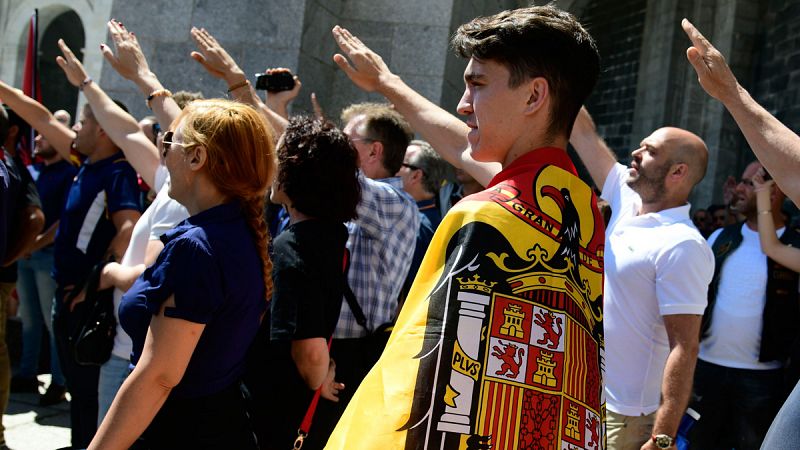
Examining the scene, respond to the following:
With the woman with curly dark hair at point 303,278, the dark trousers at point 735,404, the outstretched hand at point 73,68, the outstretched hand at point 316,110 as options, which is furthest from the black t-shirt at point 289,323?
the dark trousers at point 735,404

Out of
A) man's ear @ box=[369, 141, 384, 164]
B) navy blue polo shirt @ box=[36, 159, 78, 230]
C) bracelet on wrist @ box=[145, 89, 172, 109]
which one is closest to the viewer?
bracelet on wrist @ box=[145, 89, 172, 109]

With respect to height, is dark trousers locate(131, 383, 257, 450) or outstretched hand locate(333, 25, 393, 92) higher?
outstretched hand locate(333, 25, 393, 92)

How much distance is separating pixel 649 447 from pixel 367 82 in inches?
65.9

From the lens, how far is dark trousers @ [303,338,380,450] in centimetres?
306

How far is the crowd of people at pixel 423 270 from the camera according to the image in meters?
1.49

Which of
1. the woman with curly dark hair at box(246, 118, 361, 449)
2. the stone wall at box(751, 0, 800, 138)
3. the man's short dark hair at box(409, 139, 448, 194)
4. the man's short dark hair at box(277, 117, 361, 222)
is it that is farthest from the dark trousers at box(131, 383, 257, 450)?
the stone wall at box(751, 0, 800, 138)

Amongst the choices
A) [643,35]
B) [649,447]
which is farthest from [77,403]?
[643,35]

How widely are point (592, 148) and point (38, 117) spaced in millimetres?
3564

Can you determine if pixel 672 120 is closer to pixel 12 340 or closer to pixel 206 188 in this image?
pixel 12 340

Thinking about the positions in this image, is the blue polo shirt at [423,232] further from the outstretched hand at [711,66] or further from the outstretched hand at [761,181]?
the outstretched hand at [761,181]

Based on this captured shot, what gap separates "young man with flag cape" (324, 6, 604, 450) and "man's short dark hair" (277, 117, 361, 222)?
4.09 feet

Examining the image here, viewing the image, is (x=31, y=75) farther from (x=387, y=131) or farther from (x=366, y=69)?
(x=366, y=69)

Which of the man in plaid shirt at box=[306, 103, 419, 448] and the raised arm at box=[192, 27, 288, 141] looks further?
the raised arm at box=[192, 27, 288, 141]

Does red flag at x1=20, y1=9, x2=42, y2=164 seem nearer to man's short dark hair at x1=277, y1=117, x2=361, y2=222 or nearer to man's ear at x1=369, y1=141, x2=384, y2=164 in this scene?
man's ear at x1=369, y1=141, x2=384, y2=164
